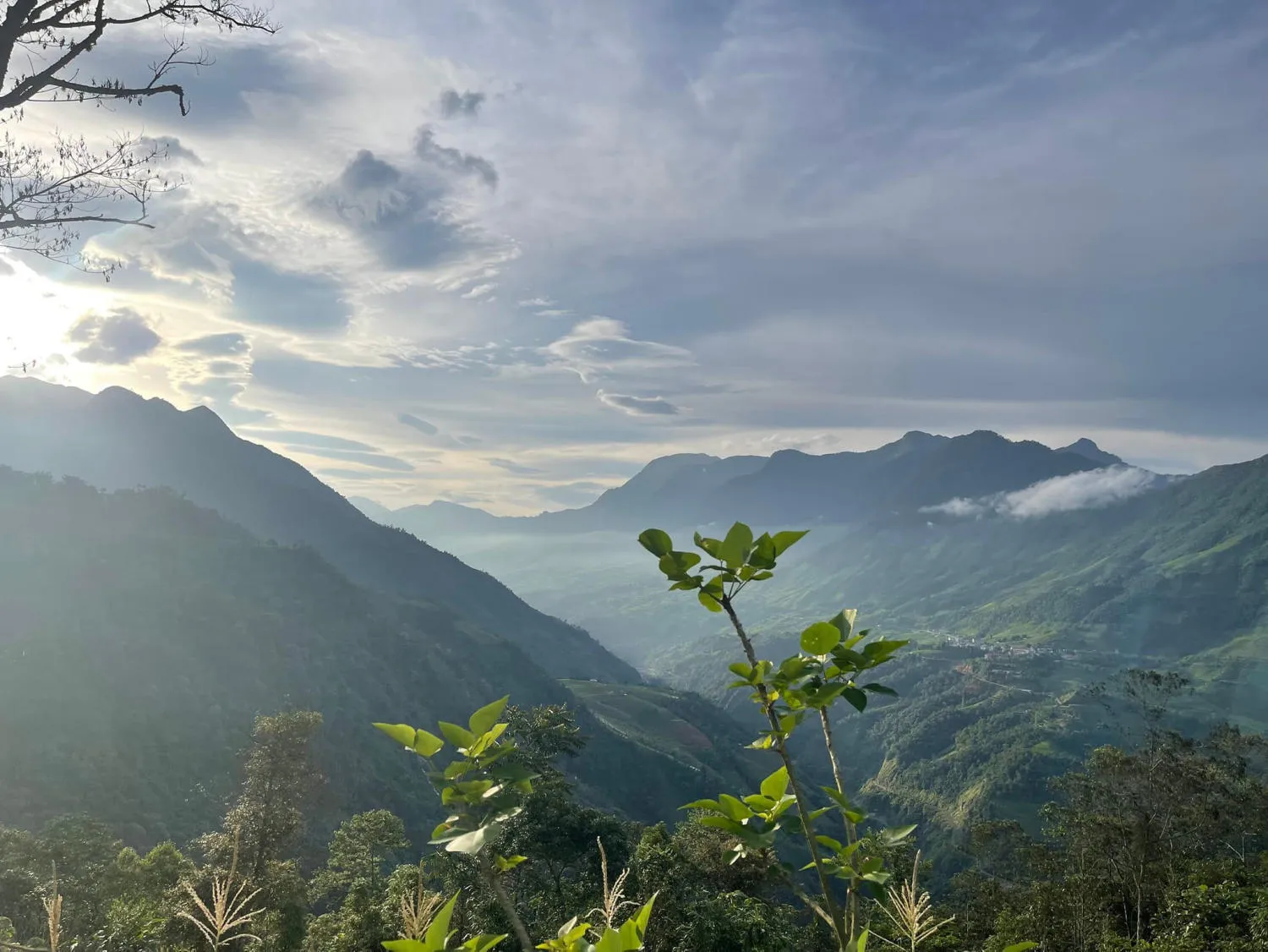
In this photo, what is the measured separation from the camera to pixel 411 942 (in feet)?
6.68

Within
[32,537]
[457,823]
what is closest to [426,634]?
[32,537]

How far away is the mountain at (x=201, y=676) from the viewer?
71.7 meters

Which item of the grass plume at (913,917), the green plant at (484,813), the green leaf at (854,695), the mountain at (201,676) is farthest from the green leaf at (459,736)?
the mountain at (201,676)

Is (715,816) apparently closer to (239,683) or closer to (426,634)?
(239,683)

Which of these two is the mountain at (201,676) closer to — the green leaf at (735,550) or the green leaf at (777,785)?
the green leaf at (777,785)

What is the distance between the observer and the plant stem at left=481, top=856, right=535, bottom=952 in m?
2.13

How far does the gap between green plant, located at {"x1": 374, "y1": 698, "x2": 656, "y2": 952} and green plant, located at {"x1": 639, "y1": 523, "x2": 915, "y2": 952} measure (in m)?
0.60

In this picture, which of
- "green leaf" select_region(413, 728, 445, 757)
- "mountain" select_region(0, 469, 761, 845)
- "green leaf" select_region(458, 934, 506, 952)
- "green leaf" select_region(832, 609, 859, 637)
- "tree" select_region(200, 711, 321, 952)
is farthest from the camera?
"mountain" select_region(0, 469, 761, 845)

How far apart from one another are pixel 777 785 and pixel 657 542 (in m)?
1.17

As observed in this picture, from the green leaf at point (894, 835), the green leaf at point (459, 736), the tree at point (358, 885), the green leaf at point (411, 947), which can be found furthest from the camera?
the tree at point (358, 885)

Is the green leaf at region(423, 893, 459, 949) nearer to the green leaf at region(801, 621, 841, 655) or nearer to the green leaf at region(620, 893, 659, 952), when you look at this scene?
the green leaf at region(620, 893, 659, 952)

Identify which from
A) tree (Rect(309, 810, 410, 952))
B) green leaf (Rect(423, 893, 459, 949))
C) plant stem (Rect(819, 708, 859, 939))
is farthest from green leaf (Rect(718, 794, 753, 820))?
tree (Rect(309, 810, 410, 952))

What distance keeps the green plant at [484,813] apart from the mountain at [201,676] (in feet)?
140

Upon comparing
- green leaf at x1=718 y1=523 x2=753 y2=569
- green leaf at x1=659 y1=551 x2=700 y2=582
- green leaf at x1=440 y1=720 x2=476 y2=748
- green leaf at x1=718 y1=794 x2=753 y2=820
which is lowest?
green leaf at x1=718 y1=794 x2=753 y2=820
